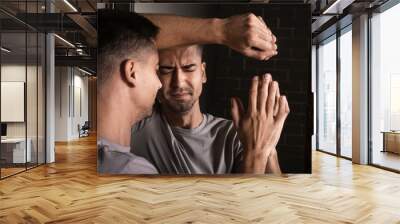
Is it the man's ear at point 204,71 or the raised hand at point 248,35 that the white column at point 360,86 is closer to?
the raised hand at point 248,35

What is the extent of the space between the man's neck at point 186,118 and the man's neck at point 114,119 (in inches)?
20.2

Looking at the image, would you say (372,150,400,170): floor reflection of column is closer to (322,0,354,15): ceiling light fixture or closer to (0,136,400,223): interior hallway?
(0,136,400,223): interior hallway

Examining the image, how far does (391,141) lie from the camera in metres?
7.55

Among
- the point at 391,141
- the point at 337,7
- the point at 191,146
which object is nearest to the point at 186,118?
the point at 191,146

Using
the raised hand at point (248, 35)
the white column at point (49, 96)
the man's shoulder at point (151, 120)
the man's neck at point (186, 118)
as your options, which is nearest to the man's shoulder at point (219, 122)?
the man's neck at point (186, 118)

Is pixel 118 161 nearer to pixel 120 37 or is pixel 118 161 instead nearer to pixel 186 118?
pixel 186 118

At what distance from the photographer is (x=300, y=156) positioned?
6.10 m

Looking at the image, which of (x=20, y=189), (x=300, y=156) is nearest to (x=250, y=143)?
(x=300, y=156)

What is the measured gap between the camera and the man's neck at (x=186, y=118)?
598cm

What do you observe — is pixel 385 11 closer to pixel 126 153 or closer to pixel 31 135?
pixel 126 153

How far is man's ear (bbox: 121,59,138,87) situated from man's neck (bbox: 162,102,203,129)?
60 cm

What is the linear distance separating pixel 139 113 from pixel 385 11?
512 centimetres

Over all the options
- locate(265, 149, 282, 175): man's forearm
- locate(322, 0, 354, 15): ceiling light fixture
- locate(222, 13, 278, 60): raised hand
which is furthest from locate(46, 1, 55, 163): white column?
locate(322, 0, 354, 15): ceiling light fixture

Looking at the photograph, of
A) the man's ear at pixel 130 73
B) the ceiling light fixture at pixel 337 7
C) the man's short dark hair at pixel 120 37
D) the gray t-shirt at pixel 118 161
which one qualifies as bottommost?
the gray t-shirt at pixel 118 161
